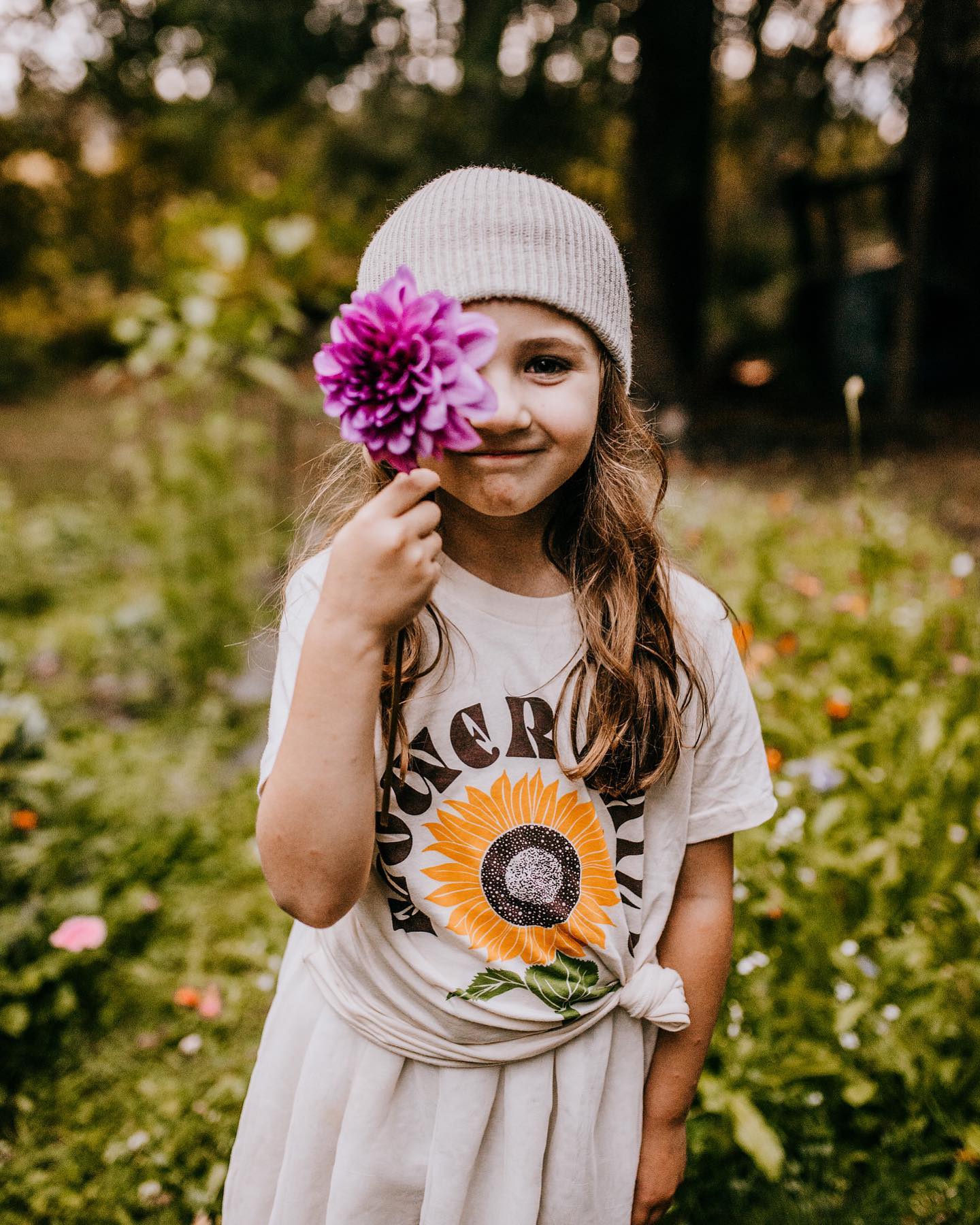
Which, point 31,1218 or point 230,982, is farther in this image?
point 230,982

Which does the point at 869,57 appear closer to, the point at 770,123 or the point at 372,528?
the point at 770,123

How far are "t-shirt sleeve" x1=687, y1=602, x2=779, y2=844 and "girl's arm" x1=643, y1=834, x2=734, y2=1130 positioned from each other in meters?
0.03

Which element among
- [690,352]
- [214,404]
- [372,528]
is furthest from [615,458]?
[690,352]

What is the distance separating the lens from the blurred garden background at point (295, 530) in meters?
1.95

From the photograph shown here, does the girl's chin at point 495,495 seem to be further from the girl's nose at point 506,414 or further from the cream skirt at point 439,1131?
the cream skirt at point 439,1131

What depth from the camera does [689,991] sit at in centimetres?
125

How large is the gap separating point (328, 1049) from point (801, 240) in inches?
533

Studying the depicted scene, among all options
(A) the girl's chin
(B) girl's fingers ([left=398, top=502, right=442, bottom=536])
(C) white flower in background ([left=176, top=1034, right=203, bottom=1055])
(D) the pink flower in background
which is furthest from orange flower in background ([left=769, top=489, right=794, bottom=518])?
(B) girl's fingers ([left=398, top=502, right=442, bottom=536])

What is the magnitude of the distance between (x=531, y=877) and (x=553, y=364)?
0.60 metres

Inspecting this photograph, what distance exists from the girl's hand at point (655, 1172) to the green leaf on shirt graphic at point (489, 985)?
1.16 ft

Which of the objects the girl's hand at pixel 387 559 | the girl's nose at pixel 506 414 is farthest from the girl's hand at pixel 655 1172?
the girl's nose at pixel 506 414

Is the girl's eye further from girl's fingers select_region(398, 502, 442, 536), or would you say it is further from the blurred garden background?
the blurred garden background

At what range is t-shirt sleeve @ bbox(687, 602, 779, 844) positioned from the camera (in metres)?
1.23

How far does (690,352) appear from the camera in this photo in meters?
9.21
